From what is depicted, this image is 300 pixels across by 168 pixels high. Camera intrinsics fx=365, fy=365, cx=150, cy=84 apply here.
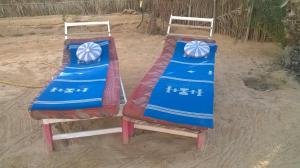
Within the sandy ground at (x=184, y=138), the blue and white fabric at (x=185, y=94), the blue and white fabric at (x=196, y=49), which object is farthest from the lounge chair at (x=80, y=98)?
the blue and white fabric at (x=196, y=49)

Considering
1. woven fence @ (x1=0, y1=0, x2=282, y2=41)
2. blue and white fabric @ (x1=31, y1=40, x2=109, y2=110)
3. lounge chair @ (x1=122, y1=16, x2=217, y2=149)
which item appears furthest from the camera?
woven fence @ (x1=0, y1=0, x2=282, y2=41)

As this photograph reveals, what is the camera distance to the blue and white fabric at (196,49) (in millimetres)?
4637

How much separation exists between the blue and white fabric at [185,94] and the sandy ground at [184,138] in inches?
17.8

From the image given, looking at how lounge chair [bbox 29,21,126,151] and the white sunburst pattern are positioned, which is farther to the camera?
the white sunburst pattern

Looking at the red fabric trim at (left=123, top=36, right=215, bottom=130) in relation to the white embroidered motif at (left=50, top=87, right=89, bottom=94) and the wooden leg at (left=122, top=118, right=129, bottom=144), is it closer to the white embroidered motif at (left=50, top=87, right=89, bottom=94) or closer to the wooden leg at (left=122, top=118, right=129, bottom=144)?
the wooden leg at (left=122, top=118, right=129, bottom=144)

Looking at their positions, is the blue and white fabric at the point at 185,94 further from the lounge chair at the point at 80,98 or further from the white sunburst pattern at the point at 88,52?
the white sunburst pattern at the point at 88,52

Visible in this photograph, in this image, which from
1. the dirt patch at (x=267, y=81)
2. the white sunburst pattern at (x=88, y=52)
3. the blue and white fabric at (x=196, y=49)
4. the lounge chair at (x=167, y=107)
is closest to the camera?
the lounge chair at (x=167, y=107)

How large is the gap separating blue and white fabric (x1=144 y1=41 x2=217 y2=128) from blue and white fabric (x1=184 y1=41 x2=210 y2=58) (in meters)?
0.10

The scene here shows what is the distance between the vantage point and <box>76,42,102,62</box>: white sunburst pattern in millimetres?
4469

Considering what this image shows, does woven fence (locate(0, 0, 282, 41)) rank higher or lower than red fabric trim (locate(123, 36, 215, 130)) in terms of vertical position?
higher

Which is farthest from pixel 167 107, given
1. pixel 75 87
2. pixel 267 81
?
pixel 267 81

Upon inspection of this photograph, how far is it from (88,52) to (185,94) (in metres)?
1.52

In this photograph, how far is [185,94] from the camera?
11.7 ft

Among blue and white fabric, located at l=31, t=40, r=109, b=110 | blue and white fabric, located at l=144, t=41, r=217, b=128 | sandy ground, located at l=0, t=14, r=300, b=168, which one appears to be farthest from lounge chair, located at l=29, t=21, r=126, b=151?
blue and white fabric, located at l=144, t=41, r=217, b=128
